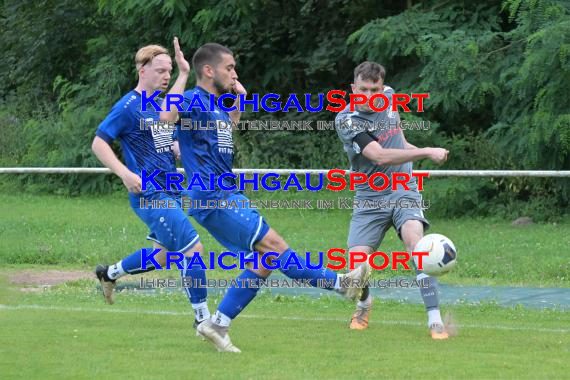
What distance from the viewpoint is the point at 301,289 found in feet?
38.3

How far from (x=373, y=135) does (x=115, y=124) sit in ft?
6.75

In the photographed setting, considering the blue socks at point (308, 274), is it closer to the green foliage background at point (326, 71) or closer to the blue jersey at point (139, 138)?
the blue jersey at point (139, 138)

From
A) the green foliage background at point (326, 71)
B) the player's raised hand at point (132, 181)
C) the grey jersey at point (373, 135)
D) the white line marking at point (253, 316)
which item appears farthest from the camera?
the green foliage background at point (326, 71)

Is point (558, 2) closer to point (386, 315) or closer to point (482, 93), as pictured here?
point (482, 93)

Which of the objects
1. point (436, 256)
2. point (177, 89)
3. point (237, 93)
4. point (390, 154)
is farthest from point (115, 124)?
point (436, 256)

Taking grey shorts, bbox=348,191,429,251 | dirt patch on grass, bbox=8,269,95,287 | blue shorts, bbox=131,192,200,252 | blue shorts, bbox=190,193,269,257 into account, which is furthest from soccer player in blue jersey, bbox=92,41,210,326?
dirt patch on grass, bbox=8,269,95,287

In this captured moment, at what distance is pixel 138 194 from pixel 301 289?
3.81 metres

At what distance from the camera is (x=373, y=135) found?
830cm

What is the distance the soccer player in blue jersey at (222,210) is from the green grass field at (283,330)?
14.5 inches

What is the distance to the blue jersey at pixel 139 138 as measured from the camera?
8.38 m

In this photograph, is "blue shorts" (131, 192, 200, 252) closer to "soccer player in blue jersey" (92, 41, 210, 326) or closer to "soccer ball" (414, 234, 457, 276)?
"soccer player in blue jersey" (92, 41, 210, 326)

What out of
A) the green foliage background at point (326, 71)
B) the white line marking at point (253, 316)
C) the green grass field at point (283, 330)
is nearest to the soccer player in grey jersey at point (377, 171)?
the green grass field at point (283, 330)

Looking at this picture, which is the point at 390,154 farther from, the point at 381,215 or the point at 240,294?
the point at 240,294

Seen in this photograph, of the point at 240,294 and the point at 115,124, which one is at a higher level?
the point at 115,124
